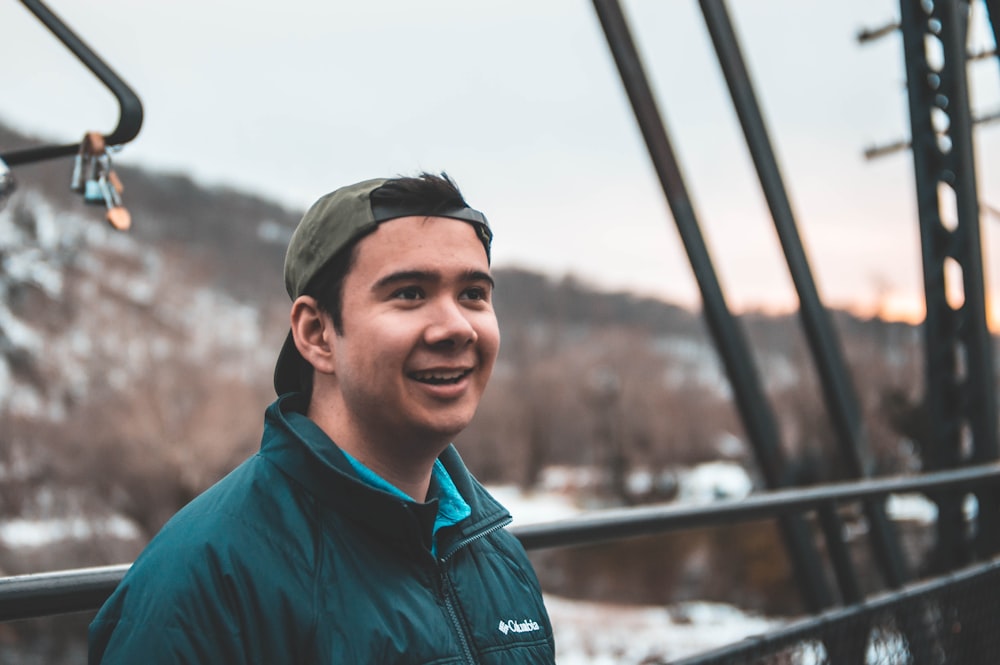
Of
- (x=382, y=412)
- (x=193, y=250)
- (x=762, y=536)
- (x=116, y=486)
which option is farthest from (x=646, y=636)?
(x=193, y=250)

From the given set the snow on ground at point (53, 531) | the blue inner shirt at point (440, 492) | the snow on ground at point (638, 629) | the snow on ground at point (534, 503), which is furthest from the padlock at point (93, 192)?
the snow on ground at point (534, 503)

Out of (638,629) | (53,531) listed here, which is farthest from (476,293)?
(53,531)

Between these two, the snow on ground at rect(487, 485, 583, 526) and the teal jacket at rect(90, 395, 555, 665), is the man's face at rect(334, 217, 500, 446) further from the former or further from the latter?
the snow on ground at rect(487, 485, 583, 526)

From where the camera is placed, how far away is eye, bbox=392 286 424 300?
1.17 m

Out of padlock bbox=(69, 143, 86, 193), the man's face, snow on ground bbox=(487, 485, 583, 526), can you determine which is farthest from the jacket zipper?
snow on ground bbox=(487, 485, 583, 526)

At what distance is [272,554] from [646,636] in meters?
20.6

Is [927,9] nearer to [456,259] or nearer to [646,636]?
[456,259]

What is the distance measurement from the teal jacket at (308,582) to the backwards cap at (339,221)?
0.19 meters

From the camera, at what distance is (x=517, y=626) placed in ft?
4.13

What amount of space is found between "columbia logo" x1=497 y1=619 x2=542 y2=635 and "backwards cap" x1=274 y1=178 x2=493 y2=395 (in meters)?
0.48

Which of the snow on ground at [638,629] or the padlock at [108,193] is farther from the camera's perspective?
the snow on ground at [638,629]

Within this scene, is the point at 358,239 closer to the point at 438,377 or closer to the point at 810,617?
the point at 438,377

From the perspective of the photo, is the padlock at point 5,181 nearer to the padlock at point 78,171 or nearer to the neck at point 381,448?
the padlock at point 78,171

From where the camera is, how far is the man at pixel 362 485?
1027 mm
